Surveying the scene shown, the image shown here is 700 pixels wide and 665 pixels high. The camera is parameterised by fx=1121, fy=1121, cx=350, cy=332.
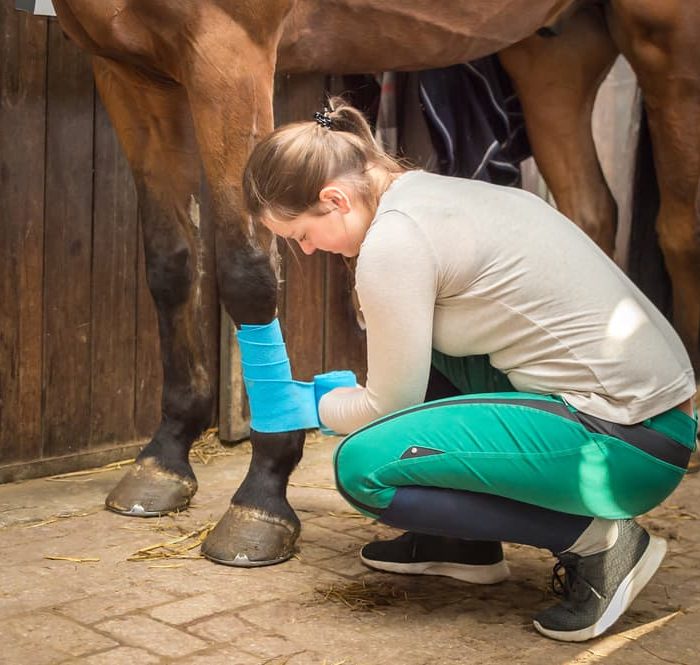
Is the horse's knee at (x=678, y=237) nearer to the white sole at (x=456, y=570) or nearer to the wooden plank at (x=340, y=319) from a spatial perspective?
the wooden plank at (x=340, y=319)

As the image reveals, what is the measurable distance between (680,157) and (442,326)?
1.85 m

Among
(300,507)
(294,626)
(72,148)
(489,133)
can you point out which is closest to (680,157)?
(489,133)

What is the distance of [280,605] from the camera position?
7.15ft

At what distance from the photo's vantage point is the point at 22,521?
2791 mm

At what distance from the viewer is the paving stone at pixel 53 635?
1.93m

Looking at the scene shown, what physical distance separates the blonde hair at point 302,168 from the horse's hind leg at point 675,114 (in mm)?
1730

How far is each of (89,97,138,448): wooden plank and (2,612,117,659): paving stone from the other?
1.41 meters

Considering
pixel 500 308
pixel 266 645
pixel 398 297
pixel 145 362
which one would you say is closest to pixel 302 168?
pixel 398 297

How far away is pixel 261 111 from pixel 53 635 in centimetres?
118

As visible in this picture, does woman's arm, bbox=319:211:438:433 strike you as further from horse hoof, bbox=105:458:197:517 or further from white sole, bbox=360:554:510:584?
horse hoof, bbox=105:458:197:517

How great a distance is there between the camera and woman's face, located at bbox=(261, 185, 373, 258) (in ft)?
6.53

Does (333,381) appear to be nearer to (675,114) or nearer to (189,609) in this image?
(189,609)

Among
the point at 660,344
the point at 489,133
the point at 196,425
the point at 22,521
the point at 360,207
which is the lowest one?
the point at 22,521

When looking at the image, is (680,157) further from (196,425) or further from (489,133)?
(196,425)
